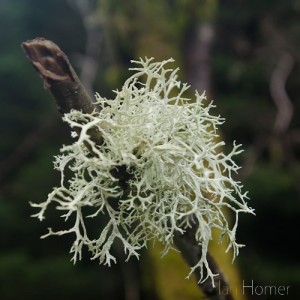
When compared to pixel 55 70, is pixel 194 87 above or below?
above

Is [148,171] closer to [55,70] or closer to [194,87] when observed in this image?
[55,70]

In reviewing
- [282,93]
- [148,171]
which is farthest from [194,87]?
[148,171]

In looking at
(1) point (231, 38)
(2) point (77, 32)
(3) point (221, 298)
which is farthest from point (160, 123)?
(2) point (77, 32)

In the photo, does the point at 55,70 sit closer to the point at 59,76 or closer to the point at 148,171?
the point at 59,76

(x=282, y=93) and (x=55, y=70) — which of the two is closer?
(x=55, y=70)

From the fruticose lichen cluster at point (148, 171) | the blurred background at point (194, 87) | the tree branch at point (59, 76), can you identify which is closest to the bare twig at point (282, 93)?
the blurred background at point (194, 87)

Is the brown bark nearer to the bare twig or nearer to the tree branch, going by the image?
the tree branch

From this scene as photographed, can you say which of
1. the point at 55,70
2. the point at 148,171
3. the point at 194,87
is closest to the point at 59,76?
the point at 55,70

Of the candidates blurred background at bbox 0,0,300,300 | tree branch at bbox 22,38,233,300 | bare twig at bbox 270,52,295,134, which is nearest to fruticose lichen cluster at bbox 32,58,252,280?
tree branch at bbox 22,38,233,300

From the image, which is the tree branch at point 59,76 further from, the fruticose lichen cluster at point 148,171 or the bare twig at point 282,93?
the bare twig at point 282,93
